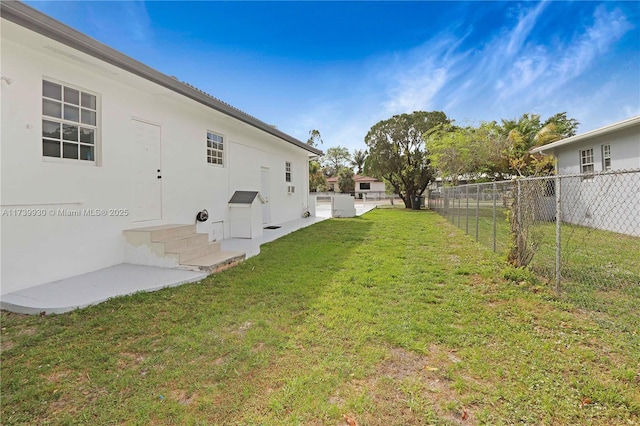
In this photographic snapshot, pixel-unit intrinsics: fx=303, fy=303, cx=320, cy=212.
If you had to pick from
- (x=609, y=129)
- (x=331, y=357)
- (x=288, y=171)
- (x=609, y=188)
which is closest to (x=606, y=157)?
(x=609, y=129)

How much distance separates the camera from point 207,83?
1185 cm

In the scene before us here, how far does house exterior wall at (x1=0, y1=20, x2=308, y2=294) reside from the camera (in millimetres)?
3686

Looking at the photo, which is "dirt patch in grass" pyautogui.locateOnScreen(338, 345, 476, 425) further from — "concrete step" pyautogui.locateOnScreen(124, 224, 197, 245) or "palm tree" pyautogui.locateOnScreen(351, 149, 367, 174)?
"palm tree" pyautogui.locateOnScreen(351, 149, 367, 174)

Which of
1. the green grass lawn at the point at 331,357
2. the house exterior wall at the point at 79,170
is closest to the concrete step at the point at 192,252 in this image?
the green grass lawn at the point at 331,357

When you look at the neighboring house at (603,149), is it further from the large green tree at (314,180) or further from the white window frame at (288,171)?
the large green tree at (314,180)

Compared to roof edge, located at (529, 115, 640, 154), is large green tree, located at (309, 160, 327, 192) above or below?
above

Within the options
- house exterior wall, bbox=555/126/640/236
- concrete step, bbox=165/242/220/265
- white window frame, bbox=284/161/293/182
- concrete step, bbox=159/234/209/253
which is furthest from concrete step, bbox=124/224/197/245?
house exterior wall, bbox=555/126/640/236

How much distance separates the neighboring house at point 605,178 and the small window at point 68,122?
397 inches

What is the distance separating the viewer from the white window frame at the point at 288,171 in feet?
40.4

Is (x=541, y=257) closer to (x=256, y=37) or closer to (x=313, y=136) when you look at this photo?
(x=256, y=37)

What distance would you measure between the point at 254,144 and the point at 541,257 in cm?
795

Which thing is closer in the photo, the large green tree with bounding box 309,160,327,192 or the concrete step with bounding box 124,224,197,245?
the concrete step with bounding box 124,224,197,245

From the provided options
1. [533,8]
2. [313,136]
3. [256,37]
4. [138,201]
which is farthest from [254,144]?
[313,136]

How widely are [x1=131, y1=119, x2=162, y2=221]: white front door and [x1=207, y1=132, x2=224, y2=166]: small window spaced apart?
174 centimetres
